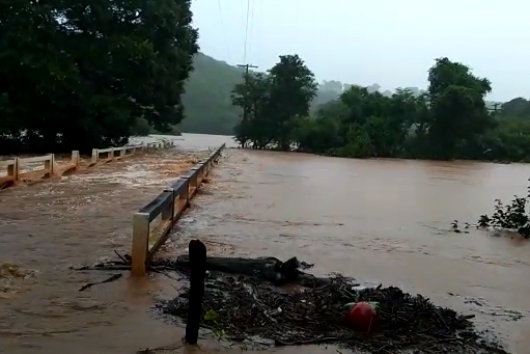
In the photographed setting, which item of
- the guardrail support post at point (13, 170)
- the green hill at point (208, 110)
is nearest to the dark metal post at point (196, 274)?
the guardrail support post at point (13, 170)

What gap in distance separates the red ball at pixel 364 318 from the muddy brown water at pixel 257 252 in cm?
54

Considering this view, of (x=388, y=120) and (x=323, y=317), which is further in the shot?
(x=388, y=120)

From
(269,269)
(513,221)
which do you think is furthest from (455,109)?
(269,269)

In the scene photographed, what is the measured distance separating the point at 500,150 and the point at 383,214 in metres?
45.6

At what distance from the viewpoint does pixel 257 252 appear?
10.0 metres

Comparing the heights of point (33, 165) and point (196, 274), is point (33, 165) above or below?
below

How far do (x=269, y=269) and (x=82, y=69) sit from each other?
1174 inches

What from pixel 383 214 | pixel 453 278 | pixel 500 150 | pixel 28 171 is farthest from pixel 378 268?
pixel 500 150

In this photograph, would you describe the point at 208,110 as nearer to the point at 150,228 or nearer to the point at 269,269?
the point at 150,228

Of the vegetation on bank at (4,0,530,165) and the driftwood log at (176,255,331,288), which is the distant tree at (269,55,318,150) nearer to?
the vegetation on bank at (4,0,530,165)

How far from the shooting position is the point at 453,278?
889 cm

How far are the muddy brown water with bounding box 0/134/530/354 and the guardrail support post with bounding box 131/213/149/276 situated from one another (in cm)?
28

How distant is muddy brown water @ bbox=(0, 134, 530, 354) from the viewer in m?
5.79

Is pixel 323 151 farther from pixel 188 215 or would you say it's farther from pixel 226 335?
pixel 226 335
